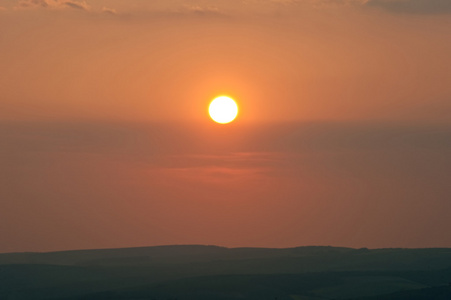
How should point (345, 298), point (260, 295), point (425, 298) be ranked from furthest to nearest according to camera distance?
1. point (260, 295)
2. point (345, 298)
3. point (425, 298)

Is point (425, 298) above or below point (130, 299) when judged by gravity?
below

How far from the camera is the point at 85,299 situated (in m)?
199

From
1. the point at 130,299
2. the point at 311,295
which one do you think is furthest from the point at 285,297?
the point at 130,299

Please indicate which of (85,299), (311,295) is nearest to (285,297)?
(311,295)

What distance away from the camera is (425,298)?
164m

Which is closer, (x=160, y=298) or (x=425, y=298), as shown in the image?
(x=425, y=298)

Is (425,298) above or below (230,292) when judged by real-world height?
below

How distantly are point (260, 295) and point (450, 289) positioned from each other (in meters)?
47.9

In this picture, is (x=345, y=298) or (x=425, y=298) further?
(x=345, y=298)

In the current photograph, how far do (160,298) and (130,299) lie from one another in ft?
22.8

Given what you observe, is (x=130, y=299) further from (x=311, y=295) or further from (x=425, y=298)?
(x=425, y=298)

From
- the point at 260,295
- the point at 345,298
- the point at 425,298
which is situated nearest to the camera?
the point at 425,298

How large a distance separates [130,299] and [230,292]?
79.5ft

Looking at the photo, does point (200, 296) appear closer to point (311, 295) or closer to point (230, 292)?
point (230, 292)
